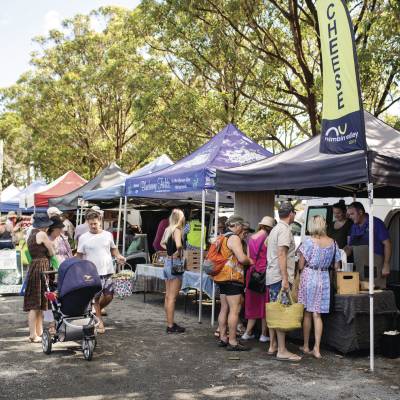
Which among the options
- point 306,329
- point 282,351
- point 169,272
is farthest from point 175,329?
point 306,329

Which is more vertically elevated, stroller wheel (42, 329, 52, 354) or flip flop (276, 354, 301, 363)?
stroller wheel (42, 329, 52, 354)

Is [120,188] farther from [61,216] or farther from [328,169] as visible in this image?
[328,169]

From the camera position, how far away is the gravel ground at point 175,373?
18.0 ft

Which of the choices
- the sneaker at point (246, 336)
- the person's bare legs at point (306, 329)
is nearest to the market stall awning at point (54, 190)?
the sneaker at point (246, 336)

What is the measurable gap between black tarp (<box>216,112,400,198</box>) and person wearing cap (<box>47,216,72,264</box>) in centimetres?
243

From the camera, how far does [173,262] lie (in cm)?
816

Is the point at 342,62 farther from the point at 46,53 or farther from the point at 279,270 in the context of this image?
the point at 46,53

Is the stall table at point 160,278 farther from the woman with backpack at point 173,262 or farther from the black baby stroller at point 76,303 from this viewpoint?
the black baby stroller at point 76,303

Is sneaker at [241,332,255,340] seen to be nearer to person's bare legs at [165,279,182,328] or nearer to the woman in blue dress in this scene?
person's bare legs at [165,279,182,328]

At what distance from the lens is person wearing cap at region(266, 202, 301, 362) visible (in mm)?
6844

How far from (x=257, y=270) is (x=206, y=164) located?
252cm

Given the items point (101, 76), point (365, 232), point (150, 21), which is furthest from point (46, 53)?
point (365, 232)

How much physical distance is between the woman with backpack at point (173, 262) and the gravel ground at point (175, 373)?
370 millimetres

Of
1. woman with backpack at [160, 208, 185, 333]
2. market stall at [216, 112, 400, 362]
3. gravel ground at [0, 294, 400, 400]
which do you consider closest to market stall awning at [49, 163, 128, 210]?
woman with backpack at [160, 208, 185, 333]
